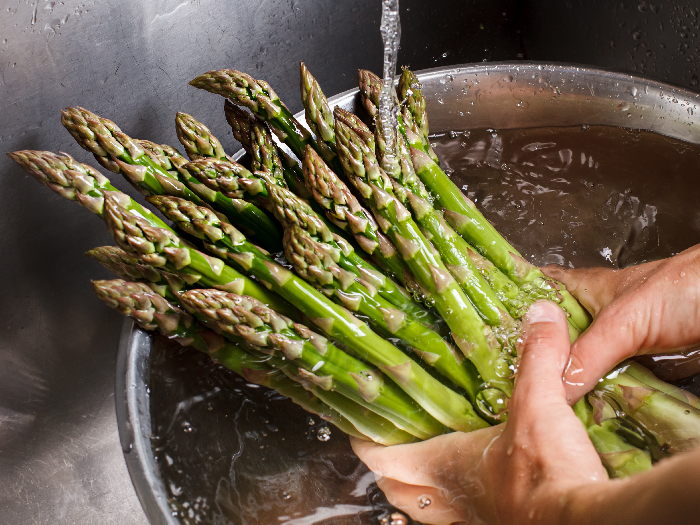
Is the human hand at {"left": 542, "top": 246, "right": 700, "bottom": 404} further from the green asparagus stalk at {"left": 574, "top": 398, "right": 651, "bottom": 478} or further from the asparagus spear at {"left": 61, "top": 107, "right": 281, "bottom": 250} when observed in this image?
the asparagus spear at {"left": 61, "top": 107, "right": 281, "bottom": 250}

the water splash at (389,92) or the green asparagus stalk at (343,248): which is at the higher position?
the water splash at (389,92)

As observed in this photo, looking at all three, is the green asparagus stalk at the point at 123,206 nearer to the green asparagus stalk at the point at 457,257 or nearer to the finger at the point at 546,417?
the green asparagus stalk at the point at 457,257

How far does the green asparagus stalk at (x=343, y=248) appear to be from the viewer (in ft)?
3.41

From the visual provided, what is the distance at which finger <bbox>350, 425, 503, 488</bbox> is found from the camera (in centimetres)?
94

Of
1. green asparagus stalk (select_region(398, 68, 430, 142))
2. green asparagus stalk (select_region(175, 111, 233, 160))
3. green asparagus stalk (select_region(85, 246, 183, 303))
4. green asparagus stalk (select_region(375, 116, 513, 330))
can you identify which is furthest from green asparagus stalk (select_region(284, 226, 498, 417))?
green asparagus stalk (select_region(398, 68, 430, 142))

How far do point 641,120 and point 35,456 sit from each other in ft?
6.13

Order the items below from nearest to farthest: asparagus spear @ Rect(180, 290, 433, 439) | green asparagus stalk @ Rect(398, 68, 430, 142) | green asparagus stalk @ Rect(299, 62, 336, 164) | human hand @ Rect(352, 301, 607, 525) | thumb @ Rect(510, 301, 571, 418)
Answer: human hand @ Rect(352, 301, 607, 525) < thumb @ Rect(510, 301, 571, 418) < asparagus spear @ Rect(180, 290, 433, 439) < green asparagus stalk @ Rect(299, 62, 336, 164) < green asparagus stalk @ Rect(398, 68, 430, 142)

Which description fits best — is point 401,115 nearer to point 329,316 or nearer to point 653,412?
point 329,316

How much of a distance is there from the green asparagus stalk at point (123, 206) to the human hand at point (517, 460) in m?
0.37

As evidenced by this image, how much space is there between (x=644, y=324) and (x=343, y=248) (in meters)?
0.58

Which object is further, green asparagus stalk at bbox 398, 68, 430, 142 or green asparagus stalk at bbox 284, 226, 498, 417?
green asparagus stalk at bbox 398, 68, 430, 142

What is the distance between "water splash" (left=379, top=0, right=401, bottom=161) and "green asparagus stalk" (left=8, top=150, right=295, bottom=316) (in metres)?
0.41

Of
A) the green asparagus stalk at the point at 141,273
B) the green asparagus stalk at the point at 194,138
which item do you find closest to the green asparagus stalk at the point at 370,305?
the green asparagus stalk at the point at 141,273

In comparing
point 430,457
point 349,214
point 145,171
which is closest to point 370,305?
point 349,214
